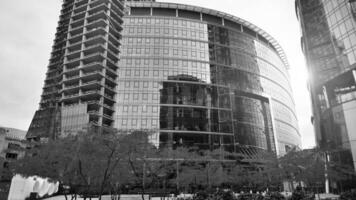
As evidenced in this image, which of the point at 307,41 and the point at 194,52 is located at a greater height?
the point at 194,52

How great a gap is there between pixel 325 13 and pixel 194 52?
44968mm

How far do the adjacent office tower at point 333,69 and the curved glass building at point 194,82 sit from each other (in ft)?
105

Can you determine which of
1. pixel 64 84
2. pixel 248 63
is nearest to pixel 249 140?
pixel 248 63

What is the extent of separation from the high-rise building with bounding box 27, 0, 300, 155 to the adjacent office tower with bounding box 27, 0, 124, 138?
0.30 metres

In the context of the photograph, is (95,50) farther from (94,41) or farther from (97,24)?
(97,24)

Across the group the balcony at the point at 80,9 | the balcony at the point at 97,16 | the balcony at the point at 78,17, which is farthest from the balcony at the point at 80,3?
the balcony at the point at 97,16

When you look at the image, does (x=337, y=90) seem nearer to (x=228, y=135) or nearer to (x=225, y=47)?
(x=228, y=135)

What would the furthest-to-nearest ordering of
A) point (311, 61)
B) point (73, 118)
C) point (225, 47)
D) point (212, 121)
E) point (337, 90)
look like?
point (225, 47)
point (212, 121)
point (73, 118)
point (311, 61)
point (337, 90)

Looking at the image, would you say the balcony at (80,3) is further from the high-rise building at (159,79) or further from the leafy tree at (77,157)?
the leafy tree at (77,157)

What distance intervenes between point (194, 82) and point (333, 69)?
143 ft

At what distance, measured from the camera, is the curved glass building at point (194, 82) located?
81.4 meters

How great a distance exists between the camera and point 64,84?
85000mm

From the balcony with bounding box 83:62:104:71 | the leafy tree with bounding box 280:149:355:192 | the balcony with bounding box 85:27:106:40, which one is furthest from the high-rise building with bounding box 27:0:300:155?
the leafy tree with bounding box 280:149:355:192

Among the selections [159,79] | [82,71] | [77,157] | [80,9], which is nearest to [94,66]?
[82,71]
